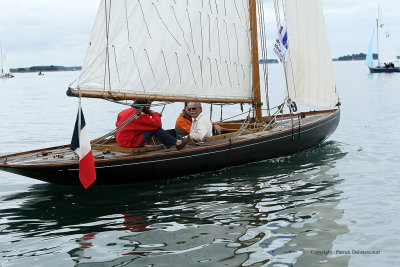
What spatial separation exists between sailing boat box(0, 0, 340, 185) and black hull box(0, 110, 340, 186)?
0.02 metres

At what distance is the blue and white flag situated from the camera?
1420 centimetres

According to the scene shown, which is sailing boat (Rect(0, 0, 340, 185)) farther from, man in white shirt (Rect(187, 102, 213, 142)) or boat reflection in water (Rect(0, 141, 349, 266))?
boat reflection in water (Rect(0, 141, 349, 266))

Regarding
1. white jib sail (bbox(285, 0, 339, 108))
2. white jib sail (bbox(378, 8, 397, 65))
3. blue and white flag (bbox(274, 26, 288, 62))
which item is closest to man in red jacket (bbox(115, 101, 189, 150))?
blue and white flag (bbox(274, 26, 288, 62))

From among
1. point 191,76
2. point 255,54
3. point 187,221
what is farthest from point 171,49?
point 187,221

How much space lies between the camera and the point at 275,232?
25.7ft

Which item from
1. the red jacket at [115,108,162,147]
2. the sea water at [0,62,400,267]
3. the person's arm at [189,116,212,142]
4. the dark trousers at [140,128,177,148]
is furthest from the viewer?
the person's arm at [189,116,212,142]

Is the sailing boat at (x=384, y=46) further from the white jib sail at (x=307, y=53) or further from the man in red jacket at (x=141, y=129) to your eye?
the man in red jacket at (x=141, y=129)

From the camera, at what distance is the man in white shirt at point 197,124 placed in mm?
11672

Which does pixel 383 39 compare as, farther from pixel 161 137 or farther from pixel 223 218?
pixel 223 218

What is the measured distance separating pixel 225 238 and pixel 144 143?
152 inches

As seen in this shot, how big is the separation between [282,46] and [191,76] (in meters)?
3.61

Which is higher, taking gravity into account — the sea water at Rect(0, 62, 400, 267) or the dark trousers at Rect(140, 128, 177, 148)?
the dark trousers at Rect(140, 128, 177, 148)

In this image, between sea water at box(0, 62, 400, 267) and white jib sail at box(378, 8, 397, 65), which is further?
white jib sail at box(378, 8, 397, 65)

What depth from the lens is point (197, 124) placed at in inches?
465
